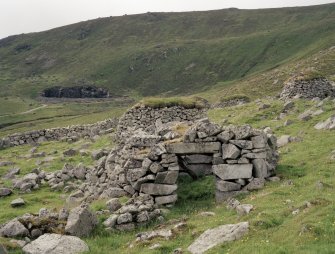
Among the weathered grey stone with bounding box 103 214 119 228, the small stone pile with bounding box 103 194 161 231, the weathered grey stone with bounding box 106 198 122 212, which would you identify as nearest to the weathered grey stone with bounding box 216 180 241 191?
the small stone pile with bounding box 103 194 161 231

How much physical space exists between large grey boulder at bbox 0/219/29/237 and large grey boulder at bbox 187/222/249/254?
710cm

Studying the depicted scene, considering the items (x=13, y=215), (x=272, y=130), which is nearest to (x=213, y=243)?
(x=13, y=215)

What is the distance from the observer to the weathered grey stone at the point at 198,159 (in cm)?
2509

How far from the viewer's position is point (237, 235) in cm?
1631

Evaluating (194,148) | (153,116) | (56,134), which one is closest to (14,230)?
(194,148)

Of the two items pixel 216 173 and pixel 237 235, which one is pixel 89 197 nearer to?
pixel 216 173

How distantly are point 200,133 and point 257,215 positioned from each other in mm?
7180

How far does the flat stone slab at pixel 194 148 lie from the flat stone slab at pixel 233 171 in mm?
1055

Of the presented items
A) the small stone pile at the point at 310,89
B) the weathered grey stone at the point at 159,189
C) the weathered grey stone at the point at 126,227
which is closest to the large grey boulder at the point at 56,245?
the weathered grey stone at the point at 126,227

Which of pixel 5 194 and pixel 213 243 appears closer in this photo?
pixel 213 243

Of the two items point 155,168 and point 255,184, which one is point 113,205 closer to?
point 155,168

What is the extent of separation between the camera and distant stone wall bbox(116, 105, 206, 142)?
143 ft

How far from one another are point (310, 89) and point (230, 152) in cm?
3238

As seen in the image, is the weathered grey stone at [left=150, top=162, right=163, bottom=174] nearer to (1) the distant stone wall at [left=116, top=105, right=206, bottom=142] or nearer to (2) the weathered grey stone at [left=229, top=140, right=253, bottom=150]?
(2) the weathered grey stone at [left=229, top=140, right=253, bottom=150]
